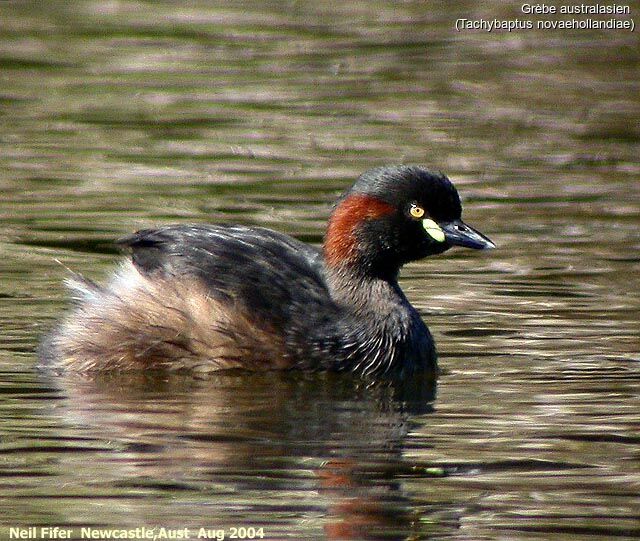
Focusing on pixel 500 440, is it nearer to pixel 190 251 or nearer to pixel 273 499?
pixel 273 499

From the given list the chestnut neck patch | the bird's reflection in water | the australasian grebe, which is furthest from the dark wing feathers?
the bird's reflection in water

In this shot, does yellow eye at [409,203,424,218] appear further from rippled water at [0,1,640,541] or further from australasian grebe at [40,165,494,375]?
rippled water at [0,1,640,541]

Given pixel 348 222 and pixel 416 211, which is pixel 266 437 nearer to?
pixel 348 222

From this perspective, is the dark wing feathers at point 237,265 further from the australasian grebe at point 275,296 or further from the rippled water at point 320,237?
the rippled water at point 320,237

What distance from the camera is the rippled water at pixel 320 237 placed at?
7.07 m

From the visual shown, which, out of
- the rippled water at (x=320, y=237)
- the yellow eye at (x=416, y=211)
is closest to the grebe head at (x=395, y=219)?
the yellow eye at (x=416, y=211)

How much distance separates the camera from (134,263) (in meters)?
9.33

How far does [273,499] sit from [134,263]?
2682 millimetres

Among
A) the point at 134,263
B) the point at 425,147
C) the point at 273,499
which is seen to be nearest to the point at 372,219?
the point at 134,263

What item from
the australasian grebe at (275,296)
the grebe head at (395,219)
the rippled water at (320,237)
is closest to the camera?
the rippled water at (320,237)

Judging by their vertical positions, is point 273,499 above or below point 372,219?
below

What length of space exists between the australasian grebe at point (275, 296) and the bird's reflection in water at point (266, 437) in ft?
0.41

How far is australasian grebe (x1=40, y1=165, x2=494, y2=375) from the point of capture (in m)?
8.98

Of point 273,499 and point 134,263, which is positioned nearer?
point 273,499
